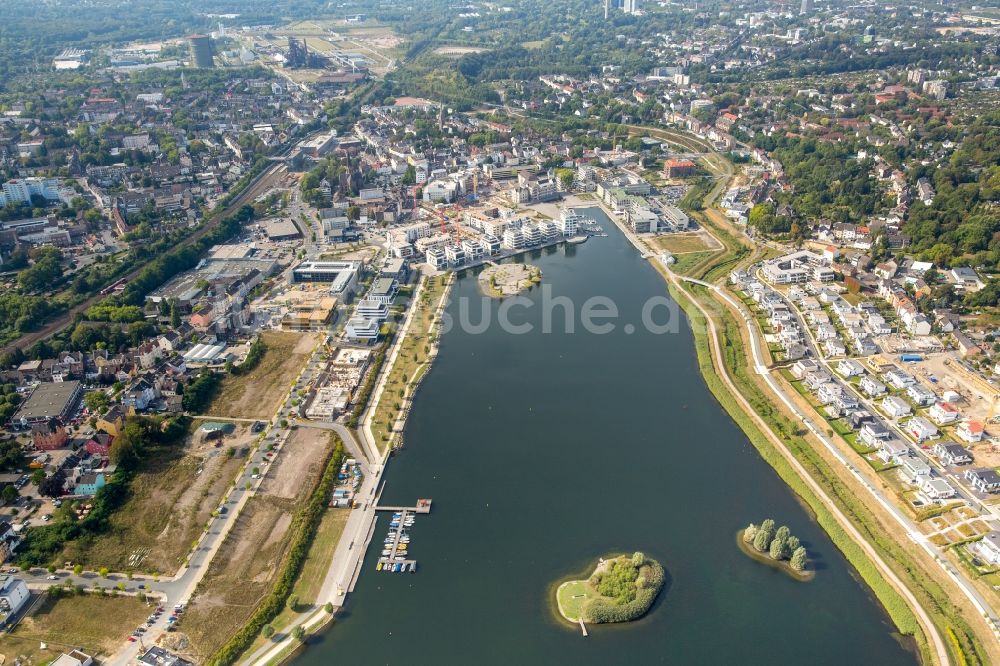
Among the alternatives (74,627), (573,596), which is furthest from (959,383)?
(74,627)

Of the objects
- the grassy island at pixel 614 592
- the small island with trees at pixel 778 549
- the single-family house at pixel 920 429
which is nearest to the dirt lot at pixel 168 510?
the grassy island at pixel 614 592

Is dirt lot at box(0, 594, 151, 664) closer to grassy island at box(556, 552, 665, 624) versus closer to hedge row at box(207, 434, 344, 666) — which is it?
hedge row at box(207, 434, 344, 666)

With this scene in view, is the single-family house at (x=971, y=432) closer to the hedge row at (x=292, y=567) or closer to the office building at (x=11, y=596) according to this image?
the hedge row at (x=292, y=567)

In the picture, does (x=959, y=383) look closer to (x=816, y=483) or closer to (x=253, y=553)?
(x=816, y=483)

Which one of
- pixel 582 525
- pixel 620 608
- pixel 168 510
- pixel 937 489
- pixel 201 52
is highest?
pixel 201 52

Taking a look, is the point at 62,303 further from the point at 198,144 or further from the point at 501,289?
the point at 198,144

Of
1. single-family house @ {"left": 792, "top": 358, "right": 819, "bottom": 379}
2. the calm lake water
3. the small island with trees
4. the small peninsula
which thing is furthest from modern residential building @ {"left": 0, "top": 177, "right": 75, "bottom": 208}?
the small island with trees
